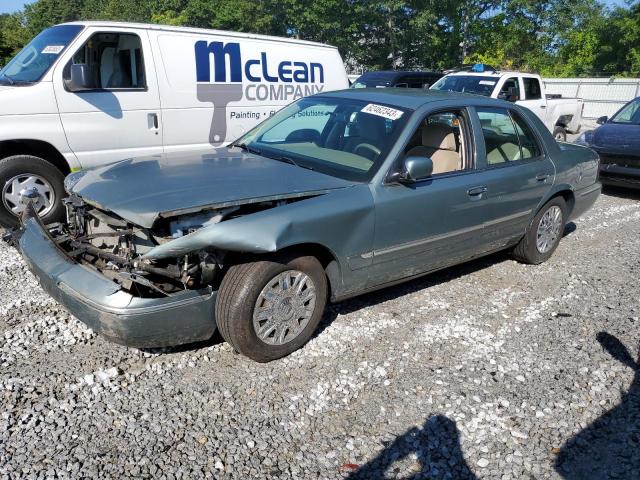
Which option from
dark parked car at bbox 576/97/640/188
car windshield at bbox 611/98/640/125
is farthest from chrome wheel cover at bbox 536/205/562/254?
car windshield at bbox 611/98/640/125

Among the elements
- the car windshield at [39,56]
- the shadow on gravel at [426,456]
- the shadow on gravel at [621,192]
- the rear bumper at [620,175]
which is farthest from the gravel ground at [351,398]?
the shadow on gravel at [621,192]

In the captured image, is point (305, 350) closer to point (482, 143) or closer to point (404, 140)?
point (404, 140)

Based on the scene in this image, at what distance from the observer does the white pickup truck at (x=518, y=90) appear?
11.6m

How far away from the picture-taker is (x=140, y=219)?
299 cm

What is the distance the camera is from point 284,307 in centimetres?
340

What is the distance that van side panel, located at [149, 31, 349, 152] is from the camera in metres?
6.29

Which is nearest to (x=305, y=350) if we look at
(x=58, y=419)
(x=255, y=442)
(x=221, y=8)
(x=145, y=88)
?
(x=255, y=442)

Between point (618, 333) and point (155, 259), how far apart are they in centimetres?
340

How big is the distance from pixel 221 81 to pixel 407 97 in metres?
3.08

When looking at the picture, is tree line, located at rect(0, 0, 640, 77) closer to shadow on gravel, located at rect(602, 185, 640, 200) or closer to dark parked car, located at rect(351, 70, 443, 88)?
dark parked car, located at rect(351, 70, 443, 88)

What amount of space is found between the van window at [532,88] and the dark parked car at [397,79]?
3121 mm

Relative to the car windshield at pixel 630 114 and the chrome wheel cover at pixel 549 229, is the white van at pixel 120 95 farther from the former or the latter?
the car windshield at pixel 630 114

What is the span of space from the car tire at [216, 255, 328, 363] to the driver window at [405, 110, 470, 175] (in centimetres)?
144

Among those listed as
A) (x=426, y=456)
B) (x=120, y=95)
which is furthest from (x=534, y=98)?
(x=426, y=456)
